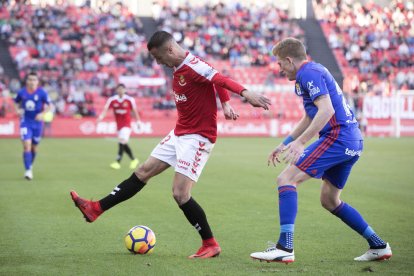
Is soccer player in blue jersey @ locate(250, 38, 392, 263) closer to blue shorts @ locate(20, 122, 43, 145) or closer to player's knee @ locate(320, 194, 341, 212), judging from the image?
player's knee @ locate(320, 194, 341, 212)

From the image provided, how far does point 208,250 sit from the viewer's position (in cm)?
767

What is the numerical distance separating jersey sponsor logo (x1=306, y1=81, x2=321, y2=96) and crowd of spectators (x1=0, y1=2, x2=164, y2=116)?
1125 inches

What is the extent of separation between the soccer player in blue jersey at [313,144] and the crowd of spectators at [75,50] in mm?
28241

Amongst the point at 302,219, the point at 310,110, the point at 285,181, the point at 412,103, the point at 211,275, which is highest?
the point at 310,110

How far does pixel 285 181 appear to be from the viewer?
23.4 ft

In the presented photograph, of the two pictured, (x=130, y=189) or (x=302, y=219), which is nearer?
(x=130, y=189)

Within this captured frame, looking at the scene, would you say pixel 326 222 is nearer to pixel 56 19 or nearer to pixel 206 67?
pixel 206 67

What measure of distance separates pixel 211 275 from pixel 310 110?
1.91 metres

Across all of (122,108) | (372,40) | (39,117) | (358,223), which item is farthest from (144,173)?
(372,40)

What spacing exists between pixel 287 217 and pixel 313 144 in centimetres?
77

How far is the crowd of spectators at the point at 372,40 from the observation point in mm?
42594

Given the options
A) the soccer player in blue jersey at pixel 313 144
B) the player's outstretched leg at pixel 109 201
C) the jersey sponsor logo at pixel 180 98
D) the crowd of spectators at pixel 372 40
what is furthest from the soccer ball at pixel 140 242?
the crowd of spectators at pixel 372 40

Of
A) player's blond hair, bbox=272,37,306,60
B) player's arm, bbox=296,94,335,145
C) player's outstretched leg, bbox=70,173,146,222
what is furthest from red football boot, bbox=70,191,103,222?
player's blond hair, bbox=272,37,306,60

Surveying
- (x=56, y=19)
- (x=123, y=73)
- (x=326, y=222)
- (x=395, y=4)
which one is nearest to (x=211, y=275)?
(x=326, y=222)
